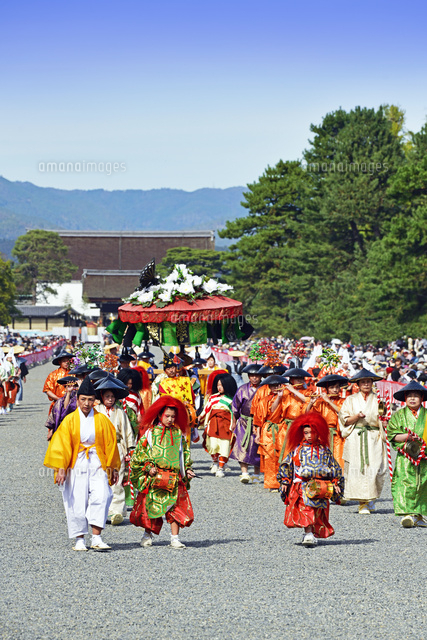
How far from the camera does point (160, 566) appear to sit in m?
7.64

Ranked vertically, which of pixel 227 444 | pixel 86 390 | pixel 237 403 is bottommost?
pixel 227 444

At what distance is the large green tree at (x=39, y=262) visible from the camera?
98.6 metres

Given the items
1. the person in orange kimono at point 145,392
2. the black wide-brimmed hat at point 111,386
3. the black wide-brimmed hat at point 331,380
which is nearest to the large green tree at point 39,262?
the person in orange kimono at point 145,392

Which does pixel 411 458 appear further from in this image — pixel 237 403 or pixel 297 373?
pixel 237 403

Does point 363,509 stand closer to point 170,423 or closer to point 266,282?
point 170,423

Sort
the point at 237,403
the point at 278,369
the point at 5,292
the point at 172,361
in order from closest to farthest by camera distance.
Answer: the point at 172,361 → the point at 278,369 → the point at 237,403 → the point at 5,292

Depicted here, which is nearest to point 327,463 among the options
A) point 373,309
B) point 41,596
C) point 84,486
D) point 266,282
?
point 84,486

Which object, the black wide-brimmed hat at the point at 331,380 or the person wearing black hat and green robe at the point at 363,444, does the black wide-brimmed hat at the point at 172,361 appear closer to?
the black wide-brimmed hat at the point at 331,380

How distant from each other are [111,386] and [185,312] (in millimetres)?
Answer: 2265

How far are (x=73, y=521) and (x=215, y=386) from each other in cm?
620

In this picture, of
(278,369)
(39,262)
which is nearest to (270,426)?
(278,369)

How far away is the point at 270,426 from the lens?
1236 centimetres

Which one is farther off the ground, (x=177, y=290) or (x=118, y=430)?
(x=177, y=290)

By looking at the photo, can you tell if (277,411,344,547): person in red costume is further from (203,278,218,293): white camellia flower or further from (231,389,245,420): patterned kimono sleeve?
(231,389,245,420): patterned kimono sleeve
